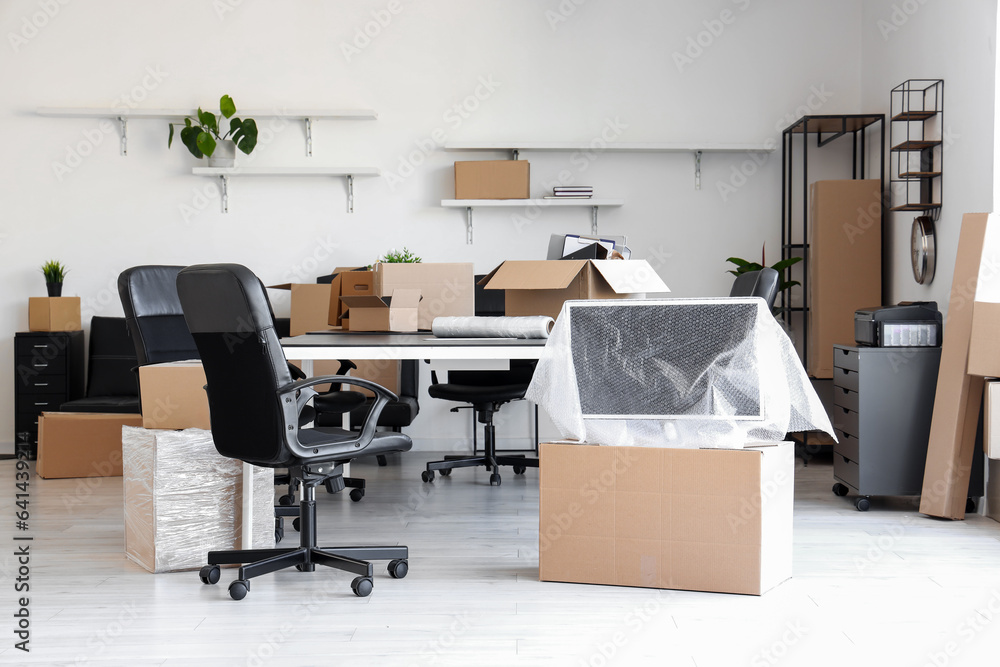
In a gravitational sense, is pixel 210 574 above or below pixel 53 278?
below

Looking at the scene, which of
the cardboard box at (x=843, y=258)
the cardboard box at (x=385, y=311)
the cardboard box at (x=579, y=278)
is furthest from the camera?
the cardboard box at (x=843, y=258)

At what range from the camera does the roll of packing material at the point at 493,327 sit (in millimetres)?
2775

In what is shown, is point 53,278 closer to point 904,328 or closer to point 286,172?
point 286,172

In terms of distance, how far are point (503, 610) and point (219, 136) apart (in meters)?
3.69

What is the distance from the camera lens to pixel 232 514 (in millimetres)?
2723

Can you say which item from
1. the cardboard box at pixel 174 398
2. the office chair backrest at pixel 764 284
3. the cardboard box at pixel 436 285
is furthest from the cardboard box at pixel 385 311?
the office chair backrest at pixel 764 284

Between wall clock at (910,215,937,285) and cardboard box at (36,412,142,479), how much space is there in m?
3.94

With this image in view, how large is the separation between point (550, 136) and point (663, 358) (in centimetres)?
303

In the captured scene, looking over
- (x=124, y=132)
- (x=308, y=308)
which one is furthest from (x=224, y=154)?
(x=308, y=308)

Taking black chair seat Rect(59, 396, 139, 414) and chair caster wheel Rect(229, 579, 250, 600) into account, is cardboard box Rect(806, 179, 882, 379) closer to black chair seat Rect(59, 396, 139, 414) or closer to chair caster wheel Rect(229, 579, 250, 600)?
chair caster wheel Rect(229, 579, 250, 600)

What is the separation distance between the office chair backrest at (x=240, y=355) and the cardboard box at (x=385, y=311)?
1.02 meters

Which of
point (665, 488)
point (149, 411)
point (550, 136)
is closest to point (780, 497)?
point (665, 488)

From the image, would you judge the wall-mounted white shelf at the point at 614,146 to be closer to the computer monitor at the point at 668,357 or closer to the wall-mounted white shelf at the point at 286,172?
the wall-mounted white shelf at the point at 286,172

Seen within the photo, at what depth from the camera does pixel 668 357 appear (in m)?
2.27
